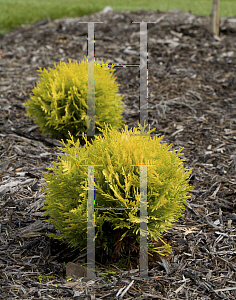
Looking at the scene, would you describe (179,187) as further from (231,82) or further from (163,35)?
(163,35)

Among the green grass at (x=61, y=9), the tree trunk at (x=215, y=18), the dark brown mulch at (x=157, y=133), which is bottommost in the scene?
the dark brown mulch at (x=157, y=133)

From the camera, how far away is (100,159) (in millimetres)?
2441

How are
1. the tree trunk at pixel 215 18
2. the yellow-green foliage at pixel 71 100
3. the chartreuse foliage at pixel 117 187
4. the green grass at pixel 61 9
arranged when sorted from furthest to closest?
the green grass at pixel 61 9, the tree trunk at pixel 215 18, the yellow-green foliage at pixel 71 100, the chartreuse foliage at pixel 117 187

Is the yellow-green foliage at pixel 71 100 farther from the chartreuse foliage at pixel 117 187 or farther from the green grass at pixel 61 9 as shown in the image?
the green grass at pixel 61 9

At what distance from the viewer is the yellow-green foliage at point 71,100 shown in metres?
3.96

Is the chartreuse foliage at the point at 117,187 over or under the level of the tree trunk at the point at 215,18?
under

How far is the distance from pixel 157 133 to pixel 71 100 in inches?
54.5

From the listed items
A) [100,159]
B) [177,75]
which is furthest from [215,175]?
[177,75]

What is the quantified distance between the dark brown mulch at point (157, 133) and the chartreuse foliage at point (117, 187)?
37 centimetres

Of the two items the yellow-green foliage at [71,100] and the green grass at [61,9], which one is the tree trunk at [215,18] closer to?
the green grass at [61,9]

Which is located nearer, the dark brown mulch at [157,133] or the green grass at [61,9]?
the dark brown mulch at [157,133]

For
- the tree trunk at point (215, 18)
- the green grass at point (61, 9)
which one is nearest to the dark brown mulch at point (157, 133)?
the tree trunk at point (215, 18)

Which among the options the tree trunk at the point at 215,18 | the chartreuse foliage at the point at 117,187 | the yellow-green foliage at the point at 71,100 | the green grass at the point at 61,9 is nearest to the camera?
the chartreuse foliage at the point at 117,187

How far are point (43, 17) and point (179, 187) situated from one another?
26.7 ft
